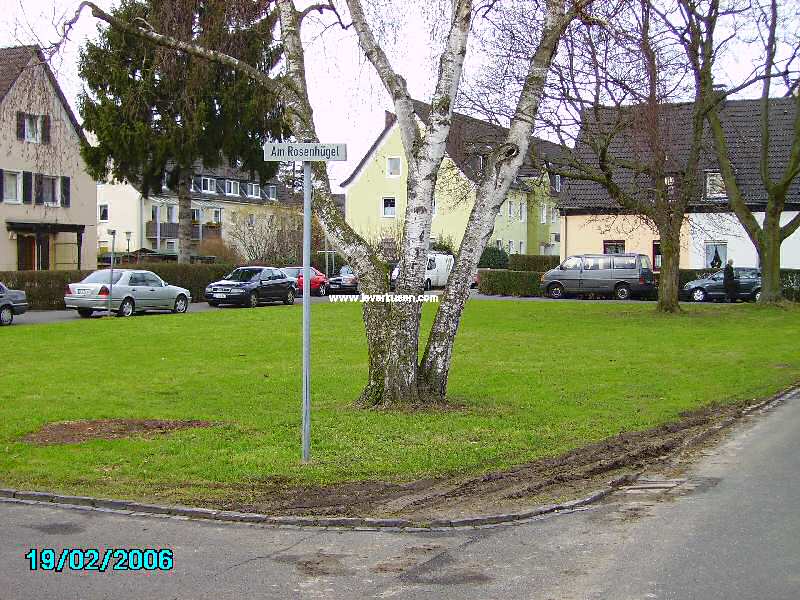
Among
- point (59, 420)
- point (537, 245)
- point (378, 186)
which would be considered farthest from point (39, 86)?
point (537, 245)

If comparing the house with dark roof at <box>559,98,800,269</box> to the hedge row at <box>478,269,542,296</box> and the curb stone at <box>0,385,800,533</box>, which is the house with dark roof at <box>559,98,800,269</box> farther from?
the curb stone at <box>0,385,800,533</box>

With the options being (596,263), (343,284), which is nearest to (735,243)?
(596,263)

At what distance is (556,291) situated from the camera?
47438 millimetres

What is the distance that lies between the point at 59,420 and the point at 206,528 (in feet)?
16.6

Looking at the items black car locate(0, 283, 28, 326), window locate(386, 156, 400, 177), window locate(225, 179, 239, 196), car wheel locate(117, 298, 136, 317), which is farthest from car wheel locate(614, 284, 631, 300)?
window locate(225, 179, 239, 196)

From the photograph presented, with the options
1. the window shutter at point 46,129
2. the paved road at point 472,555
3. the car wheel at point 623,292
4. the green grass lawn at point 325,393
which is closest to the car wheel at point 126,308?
the green grass lawn at point 325,393

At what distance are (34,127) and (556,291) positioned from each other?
114 feet

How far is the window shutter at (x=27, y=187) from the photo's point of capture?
5016cm

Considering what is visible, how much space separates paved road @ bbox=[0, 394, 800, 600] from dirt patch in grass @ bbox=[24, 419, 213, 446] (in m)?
2.74

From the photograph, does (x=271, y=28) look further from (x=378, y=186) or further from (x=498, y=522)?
(x=378, y=186)

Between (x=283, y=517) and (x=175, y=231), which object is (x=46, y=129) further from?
(x=175, y=231)

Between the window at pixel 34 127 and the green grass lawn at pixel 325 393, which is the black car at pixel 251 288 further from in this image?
the window at pixel 34 127

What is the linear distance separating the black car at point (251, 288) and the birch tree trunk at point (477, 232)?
26969mm
